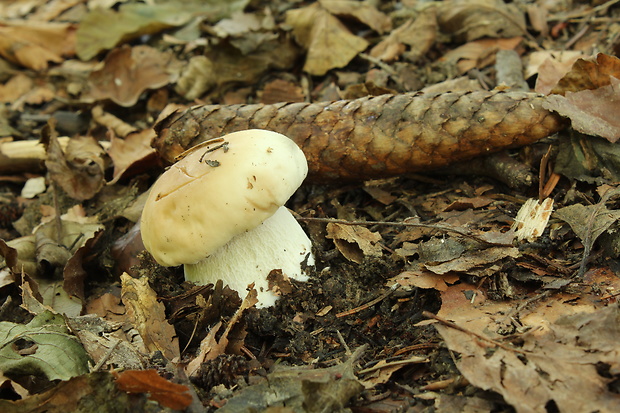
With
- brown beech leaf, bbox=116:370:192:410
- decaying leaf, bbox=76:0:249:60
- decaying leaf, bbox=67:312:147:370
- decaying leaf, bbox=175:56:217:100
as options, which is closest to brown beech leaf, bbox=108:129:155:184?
decaying leaf, bbox=175:56:217:100

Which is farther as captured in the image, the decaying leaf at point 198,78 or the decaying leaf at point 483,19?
the decaying leaf at point 198,78

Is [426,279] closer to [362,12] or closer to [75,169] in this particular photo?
[75,169]

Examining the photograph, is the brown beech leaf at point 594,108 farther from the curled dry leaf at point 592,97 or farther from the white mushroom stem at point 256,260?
the white mushroom stem at point 256,260

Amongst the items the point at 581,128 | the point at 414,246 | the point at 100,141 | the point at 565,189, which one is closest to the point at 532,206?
the point at 565,189

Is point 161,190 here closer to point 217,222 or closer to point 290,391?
point 217,222

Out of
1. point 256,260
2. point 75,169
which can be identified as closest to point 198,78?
point 75,169


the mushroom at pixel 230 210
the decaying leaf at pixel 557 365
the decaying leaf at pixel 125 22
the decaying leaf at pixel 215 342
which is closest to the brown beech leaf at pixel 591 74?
the decaying leaf at pixel 557 365
